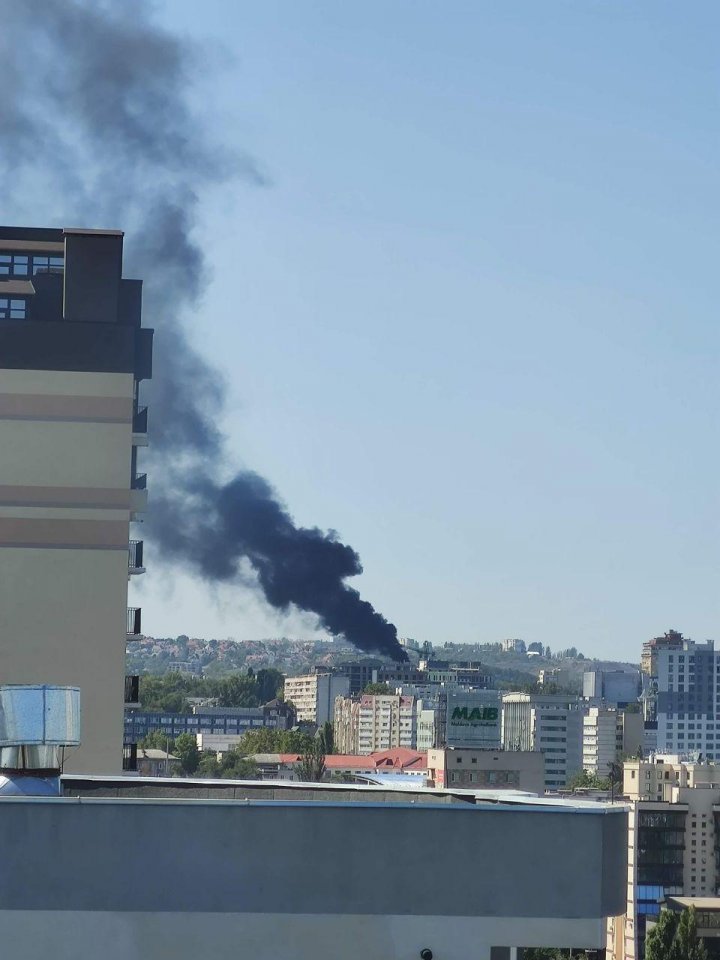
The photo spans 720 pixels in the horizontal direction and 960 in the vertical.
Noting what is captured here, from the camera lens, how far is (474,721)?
527 feet

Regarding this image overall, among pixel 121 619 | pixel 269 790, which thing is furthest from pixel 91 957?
pixel 121 619

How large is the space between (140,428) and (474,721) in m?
109

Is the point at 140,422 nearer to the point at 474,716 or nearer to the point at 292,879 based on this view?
the point at 292,879

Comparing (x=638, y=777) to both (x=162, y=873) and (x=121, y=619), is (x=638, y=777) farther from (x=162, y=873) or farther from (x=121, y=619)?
(x=162, y=873)

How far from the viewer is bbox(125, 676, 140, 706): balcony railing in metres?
51.1

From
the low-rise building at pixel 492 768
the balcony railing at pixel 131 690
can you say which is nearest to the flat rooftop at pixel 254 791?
the balcony railing at pixel 131 690

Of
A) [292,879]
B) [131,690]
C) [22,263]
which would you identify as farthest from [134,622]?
[292,879]

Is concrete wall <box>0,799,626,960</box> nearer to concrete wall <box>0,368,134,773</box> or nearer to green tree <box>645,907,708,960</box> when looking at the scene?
concrete wall <box>0,368,134,773</box>

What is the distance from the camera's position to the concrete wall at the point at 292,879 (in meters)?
13.4

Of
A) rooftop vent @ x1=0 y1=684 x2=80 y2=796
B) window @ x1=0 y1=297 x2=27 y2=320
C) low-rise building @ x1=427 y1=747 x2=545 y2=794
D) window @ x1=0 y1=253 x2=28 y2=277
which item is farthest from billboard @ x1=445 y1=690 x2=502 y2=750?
rooftop vent @ x1=0 y1=684 x2=80 y2=796

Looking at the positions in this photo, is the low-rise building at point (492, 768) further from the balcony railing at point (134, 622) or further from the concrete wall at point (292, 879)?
the concrete wall at point (292, 879)

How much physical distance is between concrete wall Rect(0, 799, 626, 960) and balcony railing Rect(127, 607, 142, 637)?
38352 mm

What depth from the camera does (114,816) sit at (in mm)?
13547

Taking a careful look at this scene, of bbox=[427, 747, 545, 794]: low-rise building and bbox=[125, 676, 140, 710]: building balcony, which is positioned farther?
bbox=[427, 747, 545, 794]: low-rise building
